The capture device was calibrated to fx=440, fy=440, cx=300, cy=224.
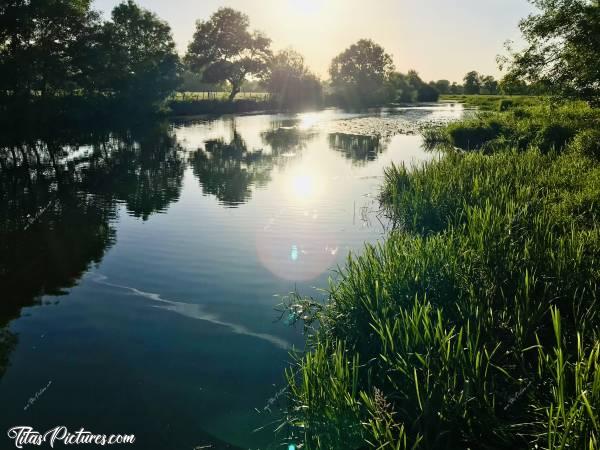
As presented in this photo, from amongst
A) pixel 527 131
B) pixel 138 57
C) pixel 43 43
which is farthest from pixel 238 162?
pixel 138 57

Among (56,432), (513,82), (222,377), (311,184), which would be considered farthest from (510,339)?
(513,82)

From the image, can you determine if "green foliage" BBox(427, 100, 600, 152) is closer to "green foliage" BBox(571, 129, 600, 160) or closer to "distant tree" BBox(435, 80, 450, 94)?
"green foliage" BBox(571, 129, 600, 160)

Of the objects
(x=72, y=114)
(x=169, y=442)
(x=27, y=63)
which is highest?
(x=27, y=63)

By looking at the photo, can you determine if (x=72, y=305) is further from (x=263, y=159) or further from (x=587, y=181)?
(x=263, y=159)

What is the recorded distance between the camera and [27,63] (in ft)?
137

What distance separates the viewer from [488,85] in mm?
160250

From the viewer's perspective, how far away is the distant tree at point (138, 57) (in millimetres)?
55000

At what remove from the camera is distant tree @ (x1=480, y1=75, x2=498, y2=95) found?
155625 millimetres

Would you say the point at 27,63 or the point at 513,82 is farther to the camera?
the point at 27,63

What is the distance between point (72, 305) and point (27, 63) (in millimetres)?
41519

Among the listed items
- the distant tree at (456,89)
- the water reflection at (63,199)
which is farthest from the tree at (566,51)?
the distant tree at (456,89)

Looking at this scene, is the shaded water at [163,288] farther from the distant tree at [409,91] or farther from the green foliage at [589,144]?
the distant tree at [409,91]

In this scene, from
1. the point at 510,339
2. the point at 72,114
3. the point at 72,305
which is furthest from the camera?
the point at 72,114

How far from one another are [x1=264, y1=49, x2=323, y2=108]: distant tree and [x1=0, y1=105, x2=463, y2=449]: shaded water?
81509 millimetres
